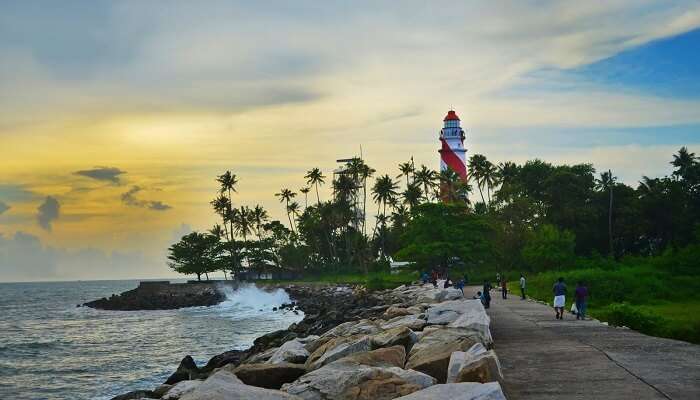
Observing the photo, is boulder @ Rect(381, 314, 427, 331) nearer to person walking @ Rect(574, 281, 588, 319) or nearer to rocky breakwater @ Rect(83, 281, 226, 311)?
person walking @ Rect(574, 281, 588, 319)

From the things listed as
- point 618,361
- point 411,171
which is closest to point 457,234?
point 411,171

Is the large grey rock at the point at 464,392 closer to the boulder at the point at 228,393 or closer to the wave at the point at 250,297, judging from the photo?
the boulder at the point at 228,393

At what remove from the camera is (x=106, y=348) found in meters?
35.8

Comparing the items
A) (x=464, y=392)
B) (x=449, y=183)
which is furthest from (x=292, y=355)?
(x=449, y=183)

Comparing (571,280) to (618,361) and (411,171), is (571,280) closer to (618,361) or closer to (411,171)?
(618,361)

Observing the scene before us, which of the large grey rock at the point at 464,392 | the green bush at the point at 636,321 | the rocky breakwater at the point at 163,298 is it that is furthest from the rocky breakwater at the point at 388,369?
Answer: the rocky breakwater at the point at 163,298

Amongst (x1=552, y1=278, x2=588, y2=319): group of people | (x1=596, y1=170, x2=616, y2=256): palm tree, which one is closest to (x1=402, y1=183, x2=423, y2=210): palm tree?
(x1=596, y1=170, x2=616, y2=256): palm tree

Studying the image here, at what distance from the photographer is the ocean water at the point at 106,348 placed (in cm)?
2492

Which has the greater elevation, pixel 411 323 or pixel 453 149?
pixel 453 149

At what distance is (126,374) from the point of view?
26.5 metres

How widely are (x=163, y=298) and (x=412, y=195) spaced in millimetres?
31963

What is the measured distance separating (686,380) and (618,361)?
72.0 inches

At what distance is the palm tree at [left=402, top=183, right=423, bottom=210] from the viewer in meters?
80.6

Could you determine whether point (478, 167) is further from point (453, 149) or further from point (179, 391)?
point (179, 391)
